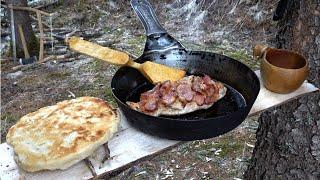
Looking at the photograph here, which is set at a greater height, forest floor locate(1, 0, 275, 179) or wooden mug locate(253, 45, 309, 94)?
wooden mug locate(253, 45, 309, 94)

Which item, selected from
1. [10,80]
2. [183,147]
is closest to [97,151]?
[183,147]

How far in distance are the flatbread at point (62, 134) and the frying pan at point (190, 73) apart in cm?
9

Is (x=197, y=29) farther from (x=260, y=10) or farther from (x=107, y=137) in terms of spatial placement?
(x=107, y=137)

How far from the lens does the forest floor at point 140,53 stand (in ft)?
9.73

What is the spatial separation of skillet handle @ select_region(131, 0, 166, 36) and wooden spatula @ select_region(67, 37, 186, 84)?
22cm

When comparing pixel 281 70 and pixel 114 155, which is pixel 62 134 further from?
pixel 281 70

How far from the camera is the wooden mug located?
1551 millimetres

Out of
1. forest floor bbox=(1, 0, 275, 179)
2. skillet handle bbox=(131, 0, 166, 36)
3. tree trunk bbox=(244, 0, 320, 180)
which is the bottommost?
forest floor bbox=(1, 0, 275, 179)

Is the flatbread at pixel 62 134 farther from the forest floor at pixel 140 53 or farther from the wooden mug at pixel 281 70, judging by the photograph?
the forest floor at pixel 140 53

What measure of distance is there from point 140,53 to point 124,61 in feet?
8.86

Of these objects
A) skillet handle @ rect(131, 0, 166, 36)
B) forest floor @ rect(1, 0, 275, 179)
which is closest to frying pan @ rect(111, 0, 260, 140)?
skillet handle @ rect(131, 0, 166, 36)

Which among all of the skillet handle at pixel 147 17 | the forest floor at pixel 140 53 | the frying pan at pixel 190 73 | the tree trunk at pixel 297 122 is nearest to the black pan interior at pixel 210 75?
the frying pan at pixel 190 73

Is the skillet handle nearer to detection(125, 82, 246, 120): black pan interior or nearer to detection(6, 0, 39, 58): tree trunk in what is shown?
detection(125, 82, 246, 120): black pan interior

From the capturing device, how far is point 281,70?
1.55 metres
